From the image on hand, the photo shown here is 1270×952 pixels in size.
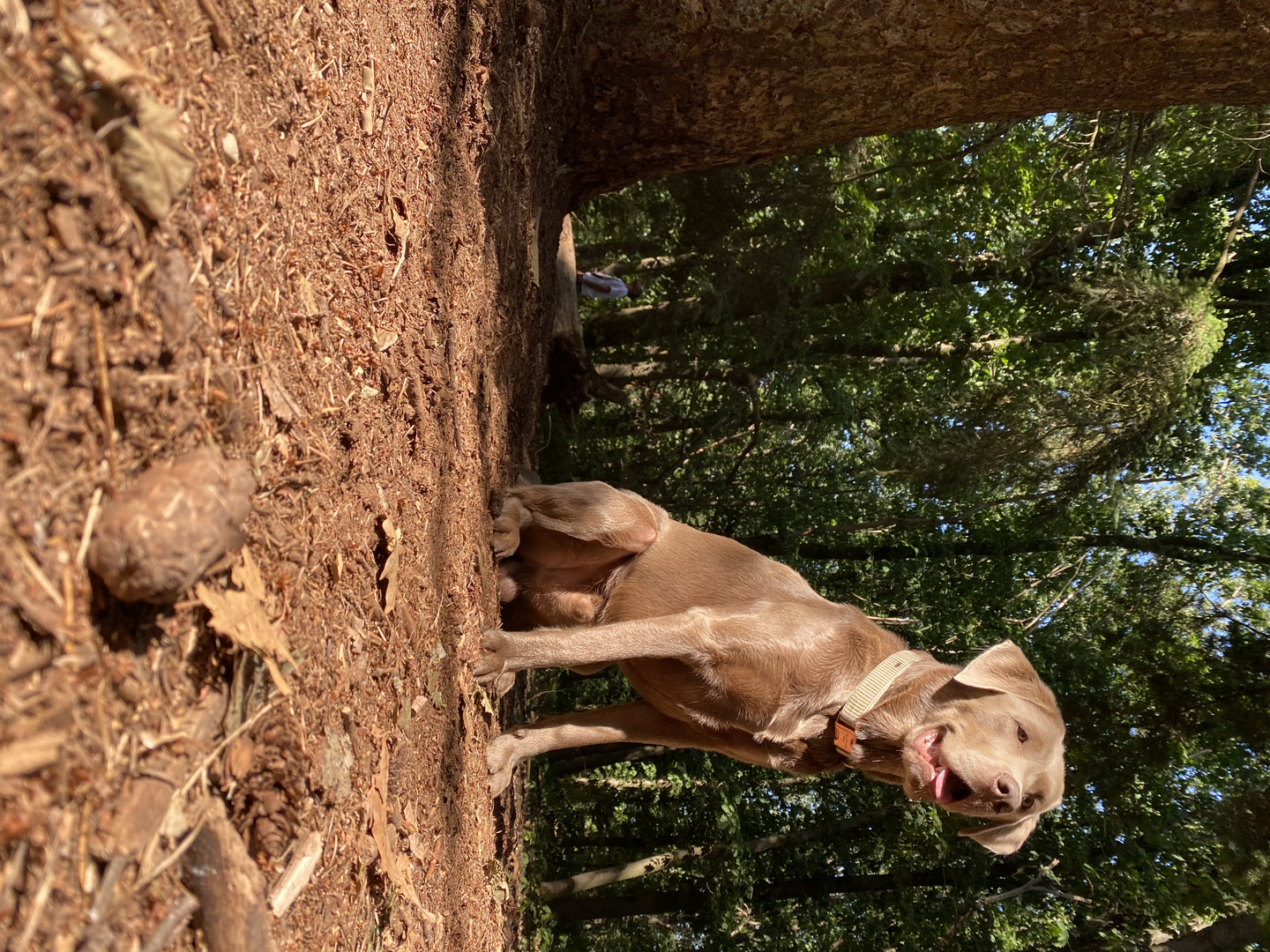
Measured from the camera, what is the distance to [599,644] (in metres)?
4.05

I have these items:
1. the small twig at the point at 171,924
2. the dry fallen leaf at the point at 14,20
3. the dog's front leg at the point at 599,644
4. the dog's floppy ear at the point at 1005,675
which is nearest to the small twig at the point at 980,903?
the dog's floppy ear at the point at 1005,675

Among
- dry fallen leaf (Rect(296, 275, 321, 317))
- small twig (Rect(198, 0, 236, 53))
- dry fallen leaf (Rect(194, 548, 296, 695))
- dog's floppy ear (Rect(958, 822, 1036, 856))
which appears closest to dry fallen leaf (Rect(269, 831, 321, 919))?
dry fallen leaf (Rect(194, 548, 296, 695))

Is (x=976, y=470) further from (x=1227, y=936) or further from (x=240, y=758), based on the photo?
(x=240, y=758)

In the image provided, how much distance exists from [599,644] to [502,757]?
0.93 metres

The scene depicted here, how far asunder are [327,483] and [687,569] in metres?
2.53

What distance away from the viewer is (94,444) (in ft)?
5.18

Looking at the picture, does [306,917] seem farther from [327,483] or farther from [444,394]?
[444,394]

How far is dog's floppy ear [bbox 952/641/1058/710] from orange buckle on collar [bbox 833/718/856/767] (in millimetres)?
583

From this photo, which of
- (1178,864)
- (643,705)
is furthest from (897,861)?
(643,705)

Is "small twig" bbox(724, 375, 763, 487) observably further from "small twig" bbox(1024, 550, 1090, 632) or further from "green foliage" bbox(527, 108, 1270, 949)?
"small twig" bbox(1024, 550, 1090, 632)

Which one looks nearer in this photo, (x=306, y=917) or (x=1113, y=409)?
(x=306, y=917)

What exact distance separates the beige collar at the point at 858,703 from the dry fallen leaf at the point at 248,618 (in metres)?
2.91

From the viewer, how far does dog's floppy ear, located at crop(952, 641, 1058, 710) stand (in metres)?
4.21

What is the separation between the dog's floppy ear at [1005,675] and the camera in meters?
4.21
